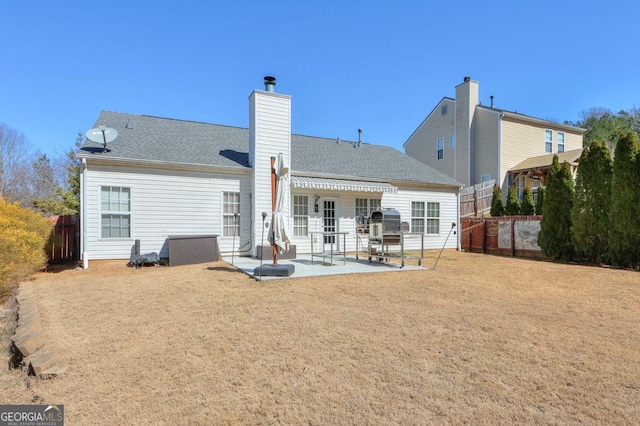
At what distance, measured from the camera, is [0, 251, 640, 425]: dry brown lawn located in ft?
8.48

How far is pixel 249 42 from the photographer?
1366 cm

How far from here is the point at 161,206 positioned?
35.5ft

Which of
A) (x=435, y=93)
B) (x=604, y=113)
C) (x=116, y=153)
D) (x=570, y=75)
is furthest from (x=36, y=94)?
(x=604, y=113)

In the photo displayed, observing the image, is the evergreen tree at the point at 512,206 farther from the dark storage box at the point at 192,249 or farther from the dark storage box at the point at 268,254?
the dark storage box at the point at 192,249

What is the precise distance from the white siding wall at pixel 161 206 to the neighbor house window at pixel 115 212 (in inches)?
5.2

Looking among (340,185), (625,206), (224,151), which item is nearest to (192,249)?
(224,151)

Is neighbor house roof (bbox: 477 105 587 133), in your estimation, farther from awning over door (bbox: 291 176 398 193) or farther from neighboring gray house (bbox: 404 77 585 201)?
awning over door (bbox: 291 176 398 193)

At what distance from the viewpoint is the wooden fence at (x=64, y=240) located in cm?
1123

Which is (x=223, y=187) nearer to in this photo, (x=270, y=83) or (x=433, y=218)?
(x=270, y=83)

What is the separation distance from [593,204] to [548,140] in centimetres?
1554

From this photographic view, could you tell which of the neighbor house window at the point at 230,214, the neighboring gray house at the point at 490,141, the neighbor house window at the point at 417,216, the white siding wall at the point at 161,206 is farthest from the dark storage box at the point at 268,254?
the neighboring gray house at the point at 490,141

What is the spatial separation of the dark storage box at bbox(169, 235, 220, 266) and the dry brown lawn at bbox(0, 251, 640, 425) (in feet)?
11.4

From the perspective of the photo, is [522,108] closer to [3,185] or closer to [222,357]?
[222,357]

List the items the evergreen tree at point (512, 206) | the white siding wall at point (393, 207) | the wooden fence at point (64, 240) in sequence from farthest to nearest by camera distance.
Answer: the evergreen tree at point (512, 206) < the white siding wall at point (393, 207) < the wooden fence at point (64, 240)
